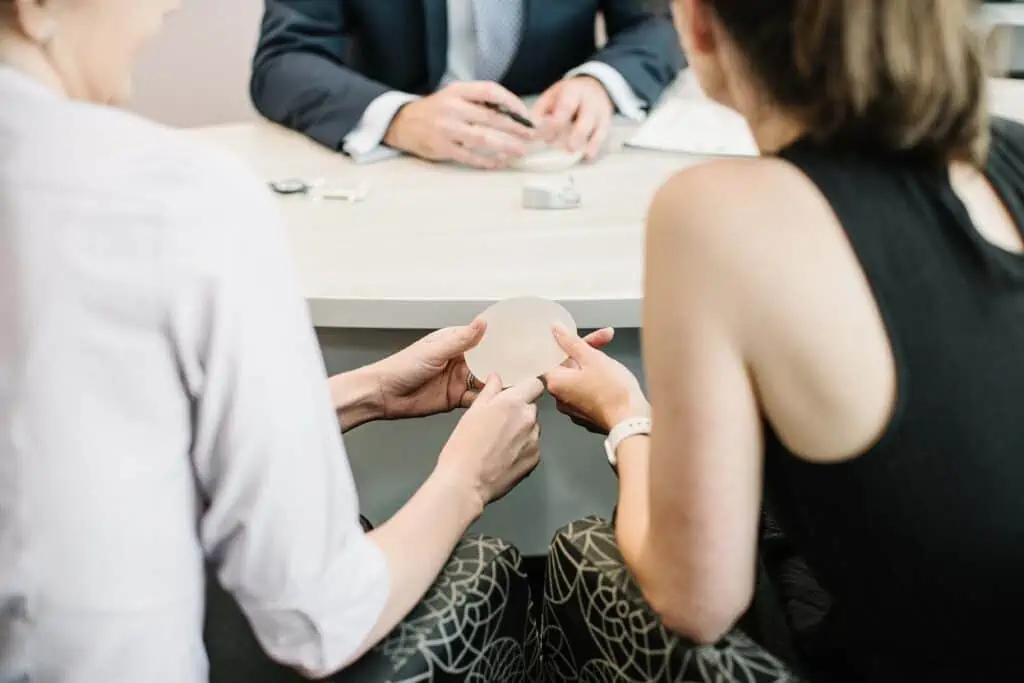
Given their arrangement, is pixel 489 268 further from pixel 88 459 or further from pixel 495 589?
pixel 88 459

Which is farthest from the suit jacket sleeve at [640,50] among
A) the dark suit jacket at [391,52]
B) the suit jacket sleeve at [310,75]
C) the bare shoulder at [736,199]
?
the bare shoulder at [736,199]

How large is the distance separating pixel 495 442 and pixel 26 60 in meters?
0.52

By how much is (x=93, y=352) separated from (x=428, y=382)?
1.88 feet

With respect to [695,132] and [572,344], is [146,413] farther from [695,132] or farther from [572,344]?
[695,132]

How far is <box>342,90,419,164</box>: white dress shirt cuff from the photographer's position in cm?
141

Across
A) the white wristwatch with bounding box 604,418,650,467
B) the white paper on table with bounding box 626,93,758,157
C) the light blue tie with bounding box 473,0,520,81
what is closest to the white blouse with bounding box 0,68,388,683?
the white wristwatch with bounding box 604,418,650,467

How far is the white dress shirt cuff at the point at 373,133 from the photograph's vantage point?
1.41 meters

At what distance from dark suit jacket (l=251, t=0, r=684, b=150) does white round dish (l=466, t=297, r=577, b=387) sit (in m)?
0.57

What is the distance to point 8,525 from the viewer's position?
56cm

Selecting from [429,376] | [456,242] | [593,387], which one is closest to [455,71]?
[456,242]

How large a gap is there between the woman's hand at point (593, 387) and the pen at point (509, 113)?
48 cm

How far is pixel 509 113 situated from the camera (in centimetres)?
137

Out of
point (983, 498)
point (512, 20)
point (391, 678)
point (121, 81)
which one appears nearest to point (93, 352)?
point (121, 81)

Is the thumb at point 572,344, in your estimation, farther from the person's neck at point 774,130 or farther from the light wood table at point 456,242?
the person's neck at point 774,130
